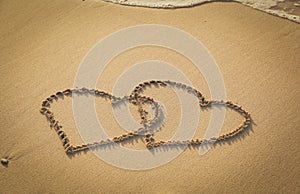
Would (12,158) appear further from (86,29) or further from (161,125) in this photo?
(86,29)

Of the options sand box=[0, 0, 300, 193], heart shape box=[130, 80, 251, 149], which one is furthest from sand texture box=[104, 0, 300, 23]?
heart shape box=[130, 80, 251, 149]

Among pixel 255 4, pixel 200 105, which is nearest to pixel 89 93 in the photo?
pixel 200 105

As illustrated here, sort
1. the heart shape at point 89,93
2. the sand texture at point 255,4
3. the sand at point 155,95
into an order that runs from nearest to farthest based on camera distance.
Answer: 1. the sand at point 155,95
2. the heart shape at point 89,93
3. the sand texture at point 255,4

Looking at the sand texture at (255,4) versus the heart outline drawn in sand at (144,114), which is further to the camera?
the sand texture at (255,4)

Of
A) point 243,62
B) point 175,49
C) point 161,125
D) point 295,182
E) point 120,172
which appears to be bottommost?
point 295,182

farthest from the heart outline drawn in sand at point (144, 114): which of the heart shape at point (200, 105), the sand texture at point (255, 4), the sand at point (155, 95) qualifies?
the sand texture at point (255, 4)

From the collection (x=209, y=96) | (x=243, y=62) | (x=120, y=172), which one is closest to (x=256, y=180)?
(x=209, y=96)

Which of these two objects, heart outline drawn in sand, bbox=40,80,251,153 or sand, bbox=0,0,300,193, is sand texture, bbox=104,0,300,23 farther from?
heart outline drawn in sand, bbox=40,80,251,153

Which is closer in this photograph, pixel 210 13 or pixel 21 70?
pixel 21 70

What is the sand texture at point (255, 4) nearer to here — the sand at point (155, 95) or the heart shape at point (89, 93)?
the sand at point (155, 95)
